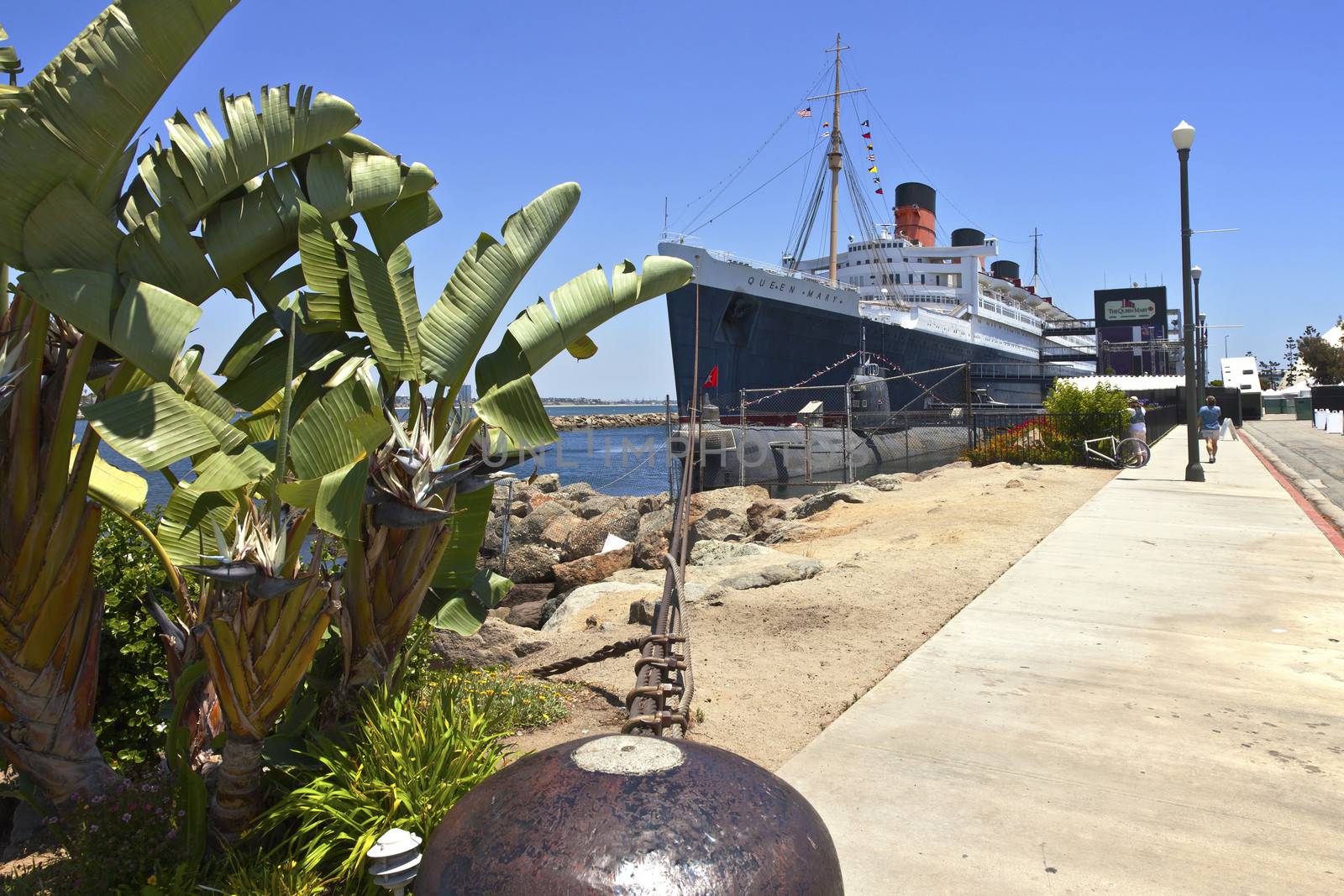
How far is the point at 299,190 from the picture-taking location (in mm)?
3879

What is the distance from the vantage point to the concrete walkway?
11.6 ft

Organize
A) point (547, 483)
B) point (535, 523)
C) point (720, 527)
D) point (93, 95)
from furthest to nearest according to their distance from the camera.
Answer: point (547, 483) → point (535, 523) → point (720, 527) → point (93, 95)

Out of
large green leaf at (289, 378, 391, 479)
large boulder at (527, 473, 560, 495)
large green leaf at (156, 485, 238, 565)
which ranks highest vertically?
large green leaf at (289, 378, 391, 479)

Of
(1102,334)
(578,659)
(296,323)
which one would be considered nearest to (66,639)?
(296,323)

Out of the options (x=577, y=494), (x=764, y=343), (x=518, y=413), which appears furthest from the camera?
(x=764, y=343)

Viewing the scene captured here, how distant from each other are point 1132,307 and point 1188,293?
58080mm

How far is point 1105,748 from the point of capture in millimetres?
4680

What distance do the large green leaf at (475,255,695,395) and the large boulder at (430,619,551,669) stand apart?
9.30 ft

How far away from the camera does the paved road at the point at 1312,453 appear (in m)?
16.9

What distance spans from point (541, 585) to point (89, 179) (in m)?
10.5

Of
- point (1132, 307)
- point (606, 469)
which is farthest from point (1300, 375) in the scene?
point (606, 469)

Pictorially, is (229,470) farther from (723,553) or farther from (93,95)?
(723,553)

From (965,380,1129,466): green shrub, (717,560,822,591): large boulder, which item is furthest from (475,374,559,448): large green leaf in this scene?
(965,380,1129,466): green shrub

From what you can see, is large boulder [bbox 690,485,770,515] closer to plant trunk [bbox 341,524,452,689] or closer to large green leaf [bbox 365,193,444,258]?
large green leaf [bbox 365,193,444,258]
